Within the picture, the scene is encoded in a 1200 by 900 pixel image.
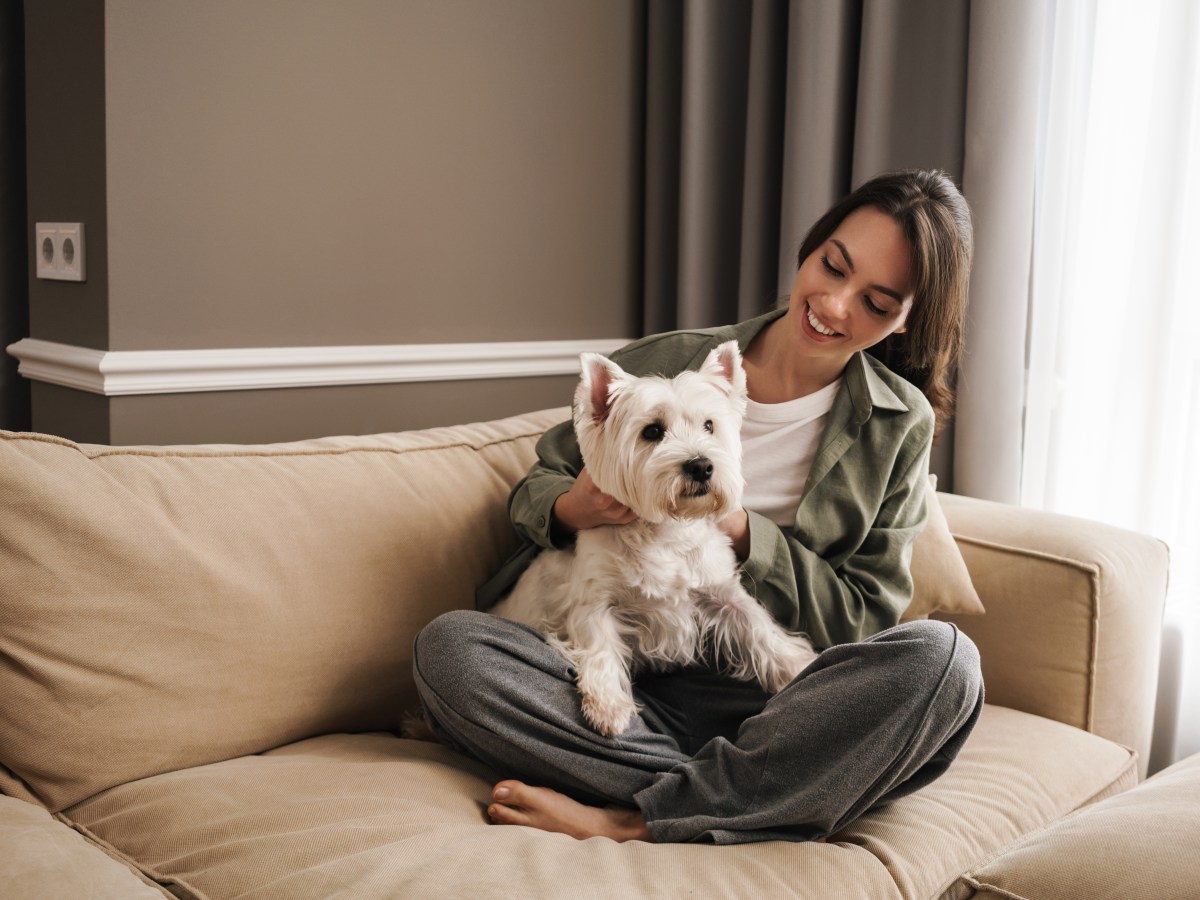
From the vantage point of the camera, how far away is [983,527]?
217cm

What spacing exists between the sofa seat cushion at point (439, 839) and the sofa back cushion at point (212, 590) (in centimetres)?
9

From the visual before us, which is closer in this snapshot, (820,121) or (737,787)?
(737,787)

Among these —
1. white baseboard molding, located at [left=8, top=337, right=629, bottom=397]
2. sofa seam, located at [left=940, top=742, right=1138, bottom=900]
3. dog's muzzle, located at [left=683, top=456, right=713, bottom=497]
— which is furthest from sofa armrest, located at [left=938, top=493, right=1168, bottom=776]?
white baseboard molding, located at [left=8, top=337, right=629, bottom=397]

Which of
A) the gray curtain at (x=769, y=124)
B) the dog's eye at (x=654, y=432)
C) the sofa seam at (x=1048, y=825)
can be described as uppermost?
the gray curtain at (x=769, y=124)

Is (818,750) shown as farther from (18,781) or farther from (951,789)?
(18,781)

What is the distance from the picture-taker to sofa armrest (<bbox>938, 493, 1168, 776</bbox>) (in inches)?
78.0

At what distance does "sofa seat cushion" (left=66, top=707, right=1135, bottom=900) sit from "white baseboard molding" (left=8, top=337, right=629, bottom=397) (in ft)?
2.99

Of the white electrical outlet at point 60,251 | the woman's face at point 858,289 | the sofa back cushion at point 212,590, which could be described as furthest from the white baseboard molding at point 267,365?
the woman's face at point 858,289

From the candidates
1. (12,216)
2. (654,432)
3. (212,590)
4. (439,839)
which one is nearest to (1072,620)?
(654,432)

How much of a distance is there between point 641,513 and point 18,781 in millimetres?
998

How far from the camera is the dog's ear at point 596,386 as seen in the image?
5.27ft

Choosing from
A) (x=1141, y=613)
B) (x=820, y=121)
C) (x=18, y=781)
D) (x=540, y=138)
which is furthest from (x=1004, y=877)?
(x=540, y=138)

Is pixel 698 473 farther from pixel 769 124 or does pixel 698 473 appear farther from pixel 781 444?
pixel 769 124

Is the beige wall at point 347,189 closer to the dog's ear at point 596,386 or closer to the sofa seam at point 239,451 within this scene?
the sofa seam at point 239,451
